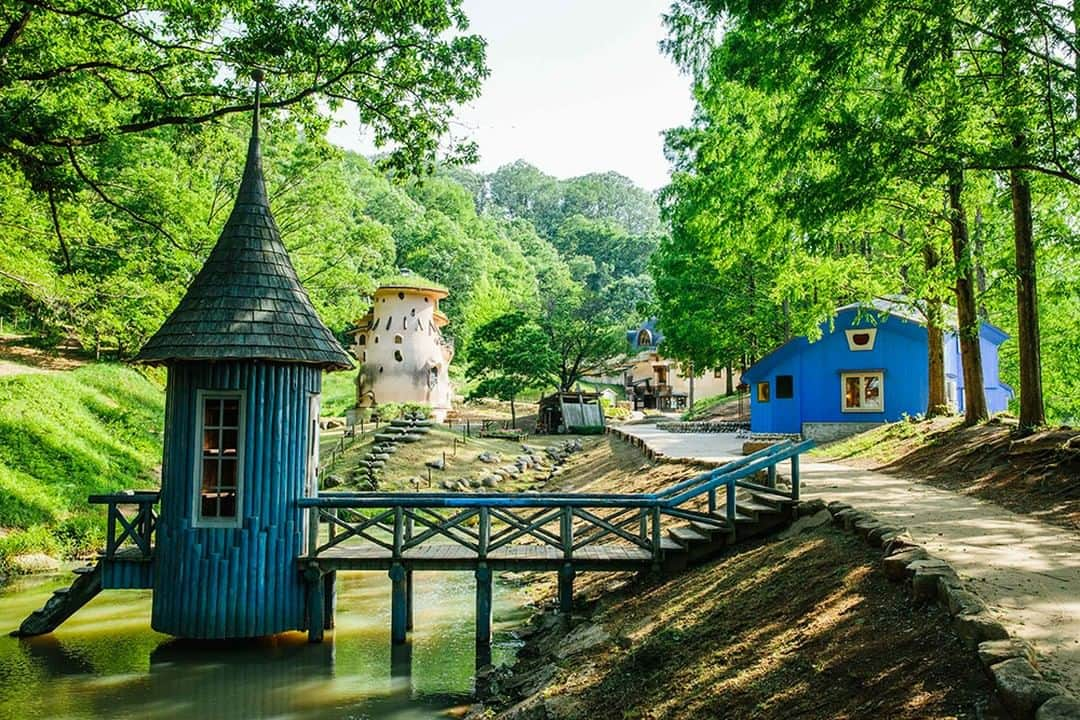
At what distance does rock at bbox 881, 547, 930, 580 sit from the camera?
650 centimetres

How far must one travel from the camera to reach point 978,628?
4.92 metres

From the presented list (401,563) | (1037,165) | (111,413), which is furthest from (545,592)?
(111,413)

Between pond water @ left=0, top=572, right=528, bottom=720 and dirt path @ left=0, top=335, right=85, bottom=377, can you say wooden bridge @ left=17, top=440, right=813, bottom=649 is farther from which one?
dirt path @ left=0, top=335, right=85, bottom=377

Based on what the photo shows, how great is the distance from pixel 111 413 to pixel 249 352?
683 inches

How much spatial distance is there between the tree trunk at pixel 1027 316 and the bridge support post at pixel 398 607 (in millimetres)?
10538

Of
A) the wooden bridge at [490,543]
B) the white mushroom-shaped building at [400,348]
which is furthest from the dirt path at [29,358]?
the wooden bridge at [490,543]

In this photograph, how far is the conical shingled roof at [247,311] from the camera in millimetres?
10508

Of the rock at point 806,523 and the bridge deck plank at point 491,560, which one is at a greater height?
the rock at point 806,523

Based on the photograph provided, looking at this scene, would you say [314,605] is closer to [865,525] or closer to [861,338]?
[865,525]

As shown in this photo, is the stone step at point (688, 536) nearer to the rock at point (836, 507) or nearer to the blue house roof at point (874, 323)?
the rock at point (836, 507)

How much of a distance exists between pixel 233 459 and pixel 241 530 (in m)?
0.97

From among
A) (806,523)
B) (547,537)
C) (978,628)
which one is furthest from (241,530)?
(978,628)

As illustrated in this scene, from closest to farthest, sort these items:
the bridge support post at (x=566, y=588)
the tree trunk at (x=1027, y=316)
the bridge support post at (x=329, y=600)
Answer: the bridge support post at (x=566, y=588) → the bridge support post at (x=329, y=600) → the tree trunk at (x=1027, y=316)

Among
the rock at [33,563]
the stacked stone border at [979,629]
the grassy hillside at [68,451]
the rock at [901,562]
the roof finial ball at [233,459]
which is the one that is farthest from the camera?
the grassy hillside at [68,451]
